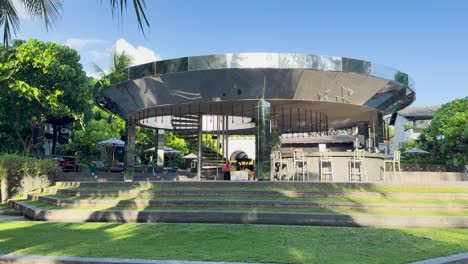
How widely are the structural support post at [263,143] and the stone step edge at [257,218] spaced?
465cm

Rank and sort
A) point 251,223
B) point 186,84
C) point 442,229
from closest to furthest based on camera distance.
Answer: point 442,229, point 251,223, point 186,84

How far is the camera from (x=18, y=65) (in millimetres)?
25125

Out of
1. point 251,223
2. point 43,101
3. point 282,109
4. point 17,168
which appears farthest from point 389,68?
point 43,101

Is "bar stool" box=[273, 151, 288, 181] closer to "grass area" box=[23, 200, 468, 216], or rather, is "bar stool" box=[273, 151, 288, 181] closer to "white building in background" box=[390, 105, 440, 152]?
"grass area" box=[23, 200, 468, 216]

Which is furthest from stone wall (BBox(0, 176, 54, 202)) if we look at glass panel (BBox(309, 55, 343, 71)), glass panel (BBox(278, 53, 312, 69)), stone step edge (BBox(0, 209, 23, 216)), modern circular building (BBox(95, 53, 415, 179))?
glass panel (BBox(309, 55, 343, 71))

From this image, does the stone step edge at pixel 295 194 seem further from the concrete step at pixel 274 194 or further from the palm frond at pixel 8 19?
the palm frond at pixel 8 19

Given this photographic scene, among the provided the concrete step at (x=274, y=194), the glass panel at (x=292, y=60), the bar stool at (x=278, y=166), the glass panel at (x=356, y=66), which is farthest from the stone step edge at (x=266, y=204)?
the glass panel at (x=356, y=66)

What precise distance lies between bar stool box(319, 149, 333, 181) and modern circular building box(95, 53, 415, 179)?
6.66 feet

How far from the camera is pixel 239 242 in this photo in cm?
663

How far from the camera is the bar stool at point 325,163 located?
46.9 ft

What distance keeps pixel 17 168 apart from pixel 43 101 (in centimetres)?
1252

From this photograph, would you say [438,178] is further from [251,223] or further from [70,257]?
[70,257]

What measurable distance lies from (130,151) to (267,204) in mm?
10463

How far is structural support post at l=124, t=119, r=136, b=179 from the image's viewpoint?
17.9 m
